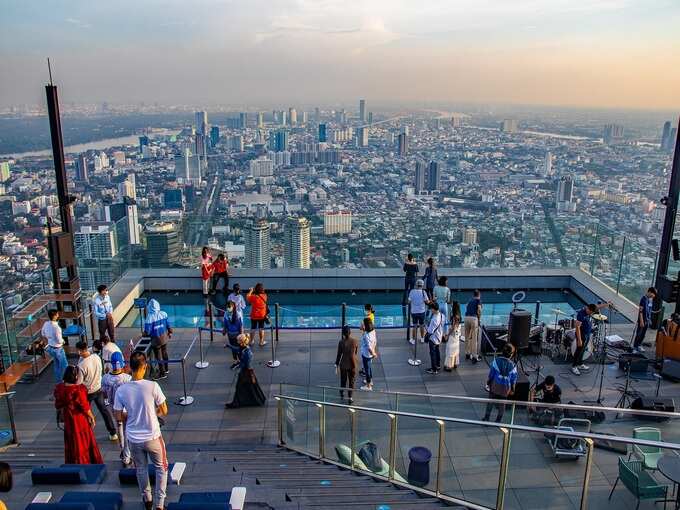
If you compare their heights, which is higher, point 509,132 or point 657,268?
point 509,132

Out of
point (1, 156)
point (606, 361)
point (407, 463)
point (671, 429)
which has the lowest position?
point (606, 361)

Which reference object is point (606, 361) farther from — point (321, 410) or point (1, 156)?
point (1, 156)

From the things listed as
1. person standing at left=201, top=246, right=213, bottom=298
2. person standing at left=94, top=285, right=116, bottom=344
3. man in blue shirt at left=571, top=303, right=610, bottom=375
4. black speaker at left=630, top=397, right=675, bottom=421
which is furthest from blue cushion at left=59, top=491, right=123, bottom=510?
man in blue shirt at left=571, top=303, right=610, bottom=375

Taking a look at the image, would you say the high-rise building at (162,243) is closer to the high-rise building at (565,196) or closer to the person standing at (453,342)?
the person standing at (453,342)

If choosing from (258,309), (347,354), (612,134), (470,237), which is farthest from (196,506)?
(612,134)

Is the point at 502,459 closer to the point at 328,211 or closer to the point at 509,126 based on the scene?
the point at 328,211

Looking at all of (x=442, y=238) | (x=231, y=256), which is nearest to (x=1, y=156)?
(x=231, y=256)

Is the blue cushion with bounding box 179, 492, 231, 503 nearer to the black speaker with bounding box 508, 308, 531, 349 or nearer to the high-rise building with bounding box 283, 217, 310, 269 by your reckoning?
the black speaker with bounding box 508, 308, 531, 349
